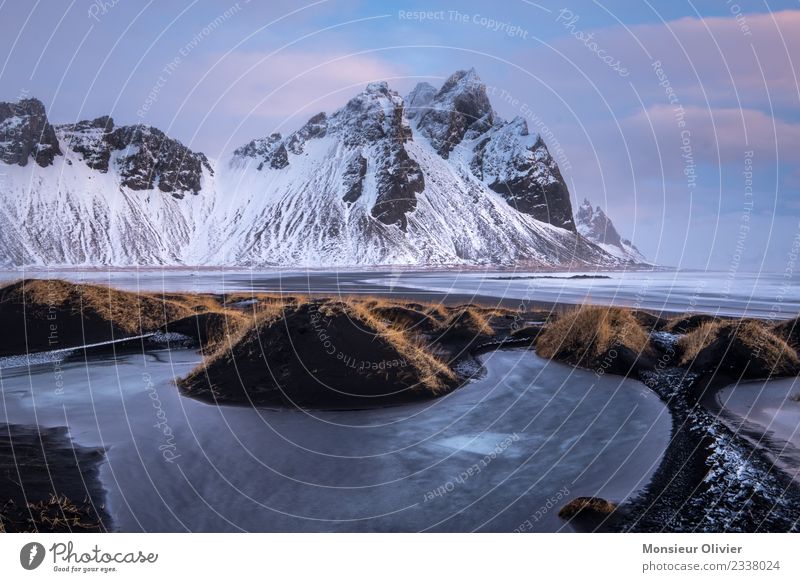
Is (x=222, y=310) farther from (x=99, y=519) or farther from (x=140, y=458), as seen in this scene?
(x=99, y=519)

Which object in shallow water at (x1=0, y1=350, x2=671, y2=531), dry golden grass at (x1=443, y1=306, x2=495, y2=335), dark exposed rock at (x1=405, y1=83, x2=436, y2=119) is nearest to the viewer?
shallow water at (x1=0, y1=350, x2=671, y2=531)

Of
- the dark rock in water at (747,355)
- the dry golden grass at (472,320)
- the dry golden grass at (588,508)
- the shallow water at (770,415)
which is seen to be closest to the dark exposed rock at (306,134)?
the dry golden grass at (472,320)

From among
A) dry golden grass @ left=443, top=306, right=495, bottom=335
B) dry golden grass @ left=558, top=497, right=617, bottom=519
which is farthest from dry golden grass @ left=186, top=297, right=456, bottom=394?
dry golden grass @ left=558, top=497, right=617, bottom=519

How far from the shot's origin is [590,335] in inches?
377

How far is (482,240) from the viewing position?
94.8m

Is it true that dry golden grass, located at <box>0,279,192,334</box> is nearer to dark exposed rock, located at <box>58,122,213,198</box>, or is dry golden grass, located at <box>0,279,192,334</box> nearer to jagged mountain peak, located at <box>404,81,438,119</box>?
dark exposed rock, located at <box>58,122,213,198</box>

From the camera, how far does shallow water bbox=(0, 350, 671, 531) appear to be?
5180mm

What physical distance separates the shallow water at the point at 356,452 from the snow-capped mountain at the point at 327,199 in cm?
7526

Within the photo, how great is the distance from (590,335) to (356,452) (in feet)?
16.5

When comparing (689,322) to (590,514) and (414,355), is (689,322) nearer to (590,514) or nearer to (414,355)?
(414,355)

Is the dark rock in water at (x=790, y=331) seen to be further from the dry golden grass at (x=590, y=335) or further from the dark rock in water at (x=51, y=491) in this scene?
the dark rock in water at (x=51, y=491)

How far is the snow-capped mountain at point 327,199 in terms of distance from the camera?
8812 cm

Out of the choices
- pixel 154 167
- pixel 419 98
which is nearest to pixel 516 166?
pixel 419 98

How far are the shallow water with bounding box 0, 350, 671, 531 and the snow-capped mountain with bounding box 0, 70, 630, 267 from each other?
7526 centimetres
